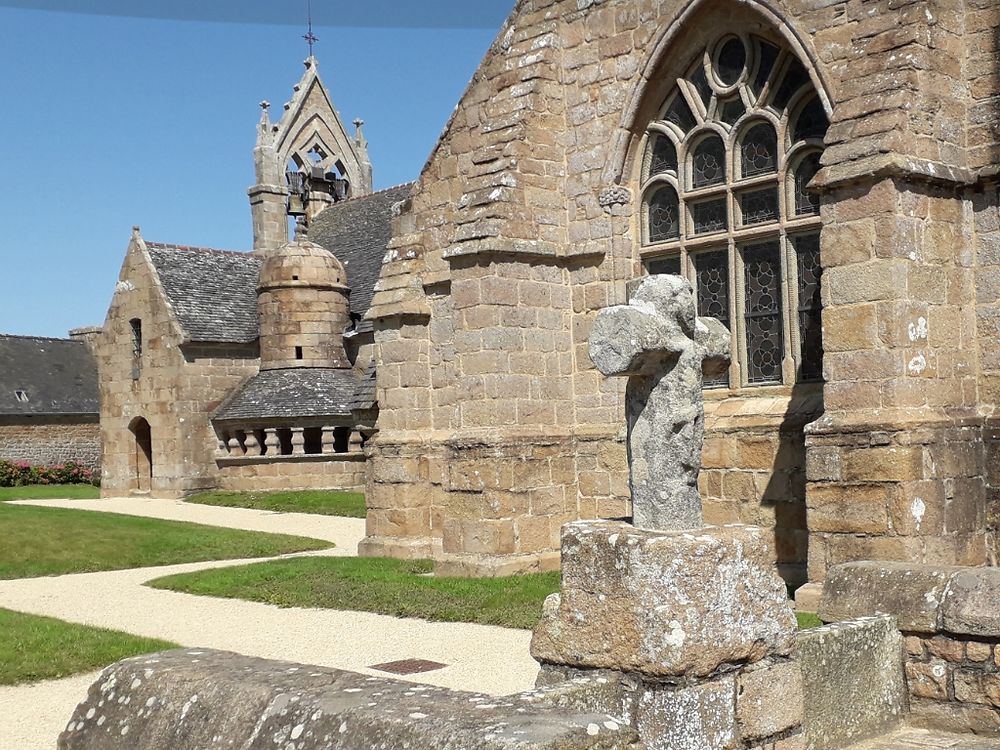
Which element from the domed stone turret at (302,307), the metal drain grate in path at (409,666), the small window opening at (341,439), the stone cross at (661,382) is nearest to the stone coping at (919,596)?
the stone cross at (661,382)

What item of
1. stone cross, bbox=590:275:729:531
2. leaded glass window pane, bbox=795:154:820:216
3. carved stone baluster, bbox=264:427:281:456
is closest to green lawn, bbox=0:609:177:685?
stone cross, bbox=590:275:729:531

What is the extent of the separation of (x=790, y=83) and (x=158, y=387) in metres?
19.0

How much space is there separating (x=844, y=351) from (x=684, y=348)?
4.91 meters

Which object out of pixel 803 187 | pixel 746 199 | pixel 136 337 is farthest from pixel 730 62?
pixel 136 337

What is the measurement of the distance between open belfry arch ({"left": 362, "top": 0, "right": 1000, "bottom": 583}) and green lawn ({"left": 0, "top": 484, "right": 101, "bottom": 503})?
51.3ft

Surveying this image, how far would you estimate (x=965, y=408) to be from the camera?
9180 mm

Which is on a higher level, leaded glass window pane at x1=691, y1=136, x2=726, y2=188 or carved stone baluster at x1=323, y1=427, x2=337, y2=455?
leaded glass window pane at x1=691, y1=136, x2=726, y2=188

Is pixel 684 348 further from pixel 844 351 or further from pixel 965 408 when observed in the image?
pixel 965 408

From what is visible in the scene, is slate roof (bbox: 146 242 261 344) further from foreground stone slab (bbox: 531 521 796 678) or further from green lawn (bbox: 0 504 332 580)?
foreground stone slab (bbox: 531 521 796 678)

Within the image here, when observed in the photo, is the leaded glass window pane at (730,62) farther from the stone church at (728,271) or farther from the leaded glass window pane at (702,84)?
the leaded glass window pane at (702,84)

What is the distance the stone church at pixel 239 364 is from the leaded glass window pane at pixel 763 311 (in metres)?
11.9

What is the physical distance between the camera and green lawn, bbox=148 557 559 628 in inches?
383

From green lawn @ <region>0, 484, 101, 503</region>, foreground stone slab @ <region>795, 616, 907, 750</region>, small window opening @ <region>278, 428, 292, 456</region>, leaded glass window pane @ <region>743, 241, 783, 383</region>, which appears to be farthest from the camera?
green lawn @ <region>0, 484, 101, 503</region>

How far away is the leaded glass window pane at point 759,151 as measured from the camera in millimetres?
11039
